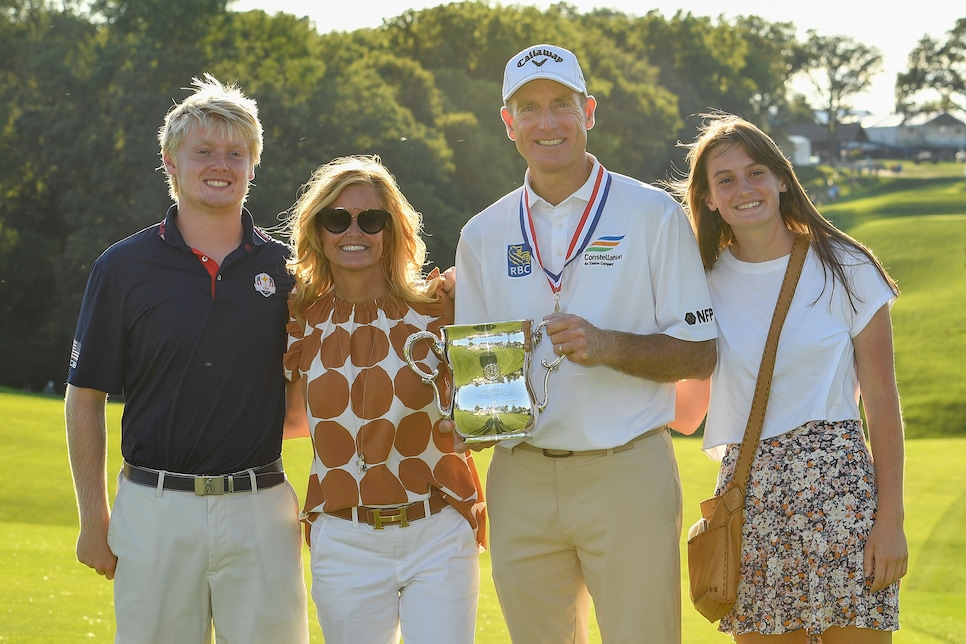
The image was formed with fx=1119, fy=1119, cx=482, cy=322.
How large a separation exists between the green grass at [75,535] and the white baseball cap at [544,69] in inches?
140

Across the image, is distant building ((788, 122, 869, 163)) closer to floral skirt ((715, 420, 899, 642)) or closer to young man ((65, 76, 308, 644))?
floral skirt ((715, 420, 899, 642))

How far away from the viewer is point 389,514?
407 centimetres

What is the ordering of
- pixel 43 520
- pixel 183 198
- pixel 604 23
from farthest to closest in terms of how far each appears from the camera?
1. pixel 604 23
2. pixel 43 520
3. pixel 183 198

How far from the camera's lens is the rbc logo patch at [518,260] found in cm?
429

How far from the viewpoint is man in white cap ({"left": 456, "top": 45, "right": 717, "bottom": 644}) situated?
13.7ft

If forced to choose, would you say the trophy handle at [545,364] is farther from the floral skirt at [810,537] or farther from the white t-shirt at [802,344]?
the floral skirt at [810,537]

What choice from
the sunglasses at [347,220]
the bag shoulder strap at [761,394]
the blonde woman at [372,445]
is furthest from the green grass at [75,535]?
the sunglasses at [347,220]

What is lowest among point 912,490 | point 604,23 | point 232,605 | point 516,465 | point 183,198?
point 912,490

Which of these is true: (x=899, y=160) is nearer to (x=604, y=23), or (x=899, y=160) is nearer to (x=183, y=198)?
(x=604, y=23)

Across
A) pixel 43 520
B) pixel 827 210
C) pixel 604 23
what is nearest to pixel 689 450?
pixel 43 520

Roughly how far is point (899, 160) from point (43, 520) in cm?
9962

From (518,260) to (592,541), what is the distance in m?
1.11

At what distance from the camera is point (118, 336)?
4.29 meters

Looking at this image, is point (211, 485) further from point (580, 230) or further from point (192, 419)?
point (580, 230)
